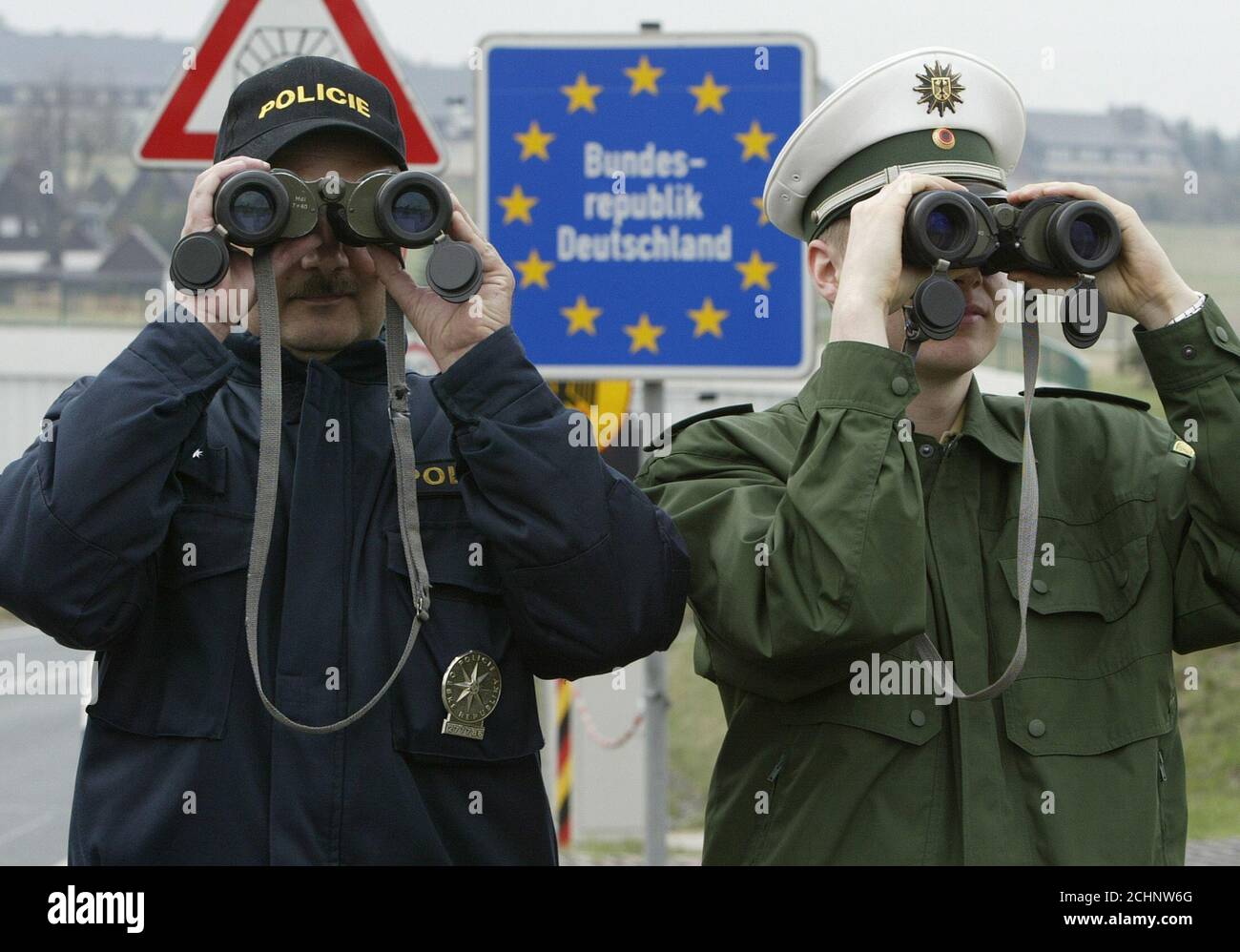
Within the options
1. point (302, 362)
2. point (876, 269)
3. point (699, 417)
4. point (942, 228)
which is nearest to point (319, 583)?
point (302, 362)

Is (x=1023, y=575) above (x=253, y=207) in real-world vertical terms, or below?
below

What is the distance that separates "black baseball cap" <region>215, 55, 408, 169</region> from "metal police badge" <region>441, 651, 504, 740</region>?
2.76ft

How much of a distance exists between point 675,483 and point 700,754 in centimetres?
989

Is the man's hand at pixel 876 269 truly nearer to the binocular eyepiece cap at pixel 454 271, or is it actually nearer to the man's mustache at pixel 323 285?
the binocular eyepiece cap at pixel 454 271

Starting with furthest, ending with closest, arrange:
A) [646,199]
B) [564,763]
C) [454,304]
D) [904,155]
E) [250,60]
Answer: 1. [564,763]
2. [646,199]
3. [250,60]
4. [904,155]
5. [454,304]

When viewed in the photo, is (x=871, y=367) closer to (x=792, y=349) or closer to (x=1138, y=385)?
(x=792, y=349)

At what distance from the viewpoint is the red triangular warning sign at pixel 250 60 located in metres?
4.33

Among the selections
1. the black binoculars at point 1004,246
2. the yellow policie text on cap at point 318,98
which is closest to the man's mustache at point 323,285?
the yellow policie text on cap at point 318,98

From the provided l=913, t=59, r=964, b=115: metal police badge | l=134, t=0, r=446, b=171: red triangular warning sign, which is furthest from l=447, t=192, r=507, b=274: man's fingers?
l=134, t=0, r=446, b=171: red triangular warning sign

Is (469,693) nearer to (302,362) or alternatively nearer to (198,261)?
(302,362)

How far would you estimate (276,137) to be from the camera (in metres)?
2.72

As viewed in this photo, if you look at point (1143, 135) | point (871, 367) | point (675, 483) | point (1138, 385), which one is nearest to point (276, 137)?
point (675, 483)

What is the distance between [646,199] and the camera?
15.6 ft

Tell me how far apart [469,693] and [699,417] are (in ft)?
2.10
